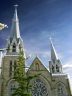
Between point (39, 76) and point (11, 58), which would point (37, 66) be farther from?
point (11, 58)

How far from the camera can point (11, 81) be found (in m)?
43.4

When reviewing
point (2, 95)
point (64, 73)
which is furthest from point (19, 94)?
point (64, 73)

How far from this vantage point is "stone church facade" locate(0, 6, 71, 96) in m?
43.2

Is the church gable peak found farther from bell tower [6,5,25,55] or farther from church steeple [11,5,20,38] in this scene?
church steeple [11,5,20,38]

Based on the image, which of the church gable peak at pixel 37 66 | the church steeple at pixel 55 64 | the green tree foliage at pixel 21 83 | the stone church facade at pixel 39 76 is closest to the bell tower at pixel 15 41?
the stone church facade at pixel 39 76

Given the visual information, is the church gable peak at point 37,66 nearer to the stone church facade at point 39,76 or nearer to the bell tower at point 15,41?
the stone church facade at point 39,76

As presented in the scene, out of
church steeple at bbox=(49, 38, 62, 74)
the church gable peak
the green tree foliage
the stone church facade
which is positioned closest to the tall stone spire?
the stone church facade

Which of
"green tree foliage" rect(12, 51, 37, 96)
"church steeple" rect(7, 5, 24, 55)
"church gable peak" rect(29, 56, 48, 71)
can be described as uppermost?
"church steeple" rect(7, 5, 24, 55)

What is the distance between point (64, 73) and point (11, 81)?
32.8 feet

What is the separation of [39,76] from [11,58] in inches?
235

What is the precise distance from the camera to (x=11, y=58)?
45312 millimetres

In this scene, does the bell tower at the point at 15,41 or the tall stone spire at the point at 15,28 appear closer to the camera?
the bell tower at the point at 15,41

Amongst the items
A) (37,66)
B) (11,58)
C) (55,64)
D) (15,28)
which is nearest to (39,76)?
(37,66)

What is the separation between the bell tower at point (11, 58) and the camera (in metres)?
42.7
